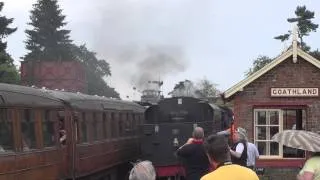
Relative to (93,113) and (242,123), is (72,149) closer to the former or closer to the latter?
(93,113)

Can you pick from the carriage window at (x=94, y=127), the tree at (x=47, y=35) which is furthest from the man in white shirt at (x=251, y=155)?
the tree at (x=47, y=35)

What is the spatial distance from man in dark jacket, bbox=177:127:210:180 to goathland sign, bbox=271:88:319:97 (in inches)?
483

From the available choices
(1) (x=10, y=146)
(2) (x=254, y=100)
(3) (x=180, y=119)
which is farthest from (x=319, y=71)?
(1) (x=10, y=146)

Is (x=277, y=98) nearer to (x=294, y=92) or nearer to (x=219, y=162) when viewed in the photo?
(x=294, y=92)

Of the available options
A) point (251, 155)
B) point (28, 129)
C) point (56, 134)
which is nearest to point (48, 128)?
point (56, 134)

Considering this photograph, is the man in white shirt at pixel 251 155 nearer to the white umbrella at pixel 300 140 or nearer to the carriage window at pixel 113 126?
the white umbrella at pixel 300 140

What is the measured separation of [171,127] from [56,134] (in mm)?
5571

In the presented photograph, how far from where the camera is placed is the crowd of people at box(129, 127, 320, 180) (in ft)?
15.9

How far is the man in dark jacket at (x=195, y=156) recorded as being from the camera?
34.3ft

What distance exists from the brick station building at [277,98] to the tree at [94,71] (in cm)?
6647

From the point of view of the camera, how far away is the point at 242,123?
2253 cm

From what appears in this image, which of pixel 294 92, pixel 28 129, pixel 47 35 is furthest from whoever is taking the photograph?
pixel 47 35

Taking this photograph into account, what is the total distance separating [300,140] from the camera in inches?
302

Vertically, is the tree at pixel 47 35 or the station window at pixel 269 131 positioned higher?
the tree at pixel 47 35
